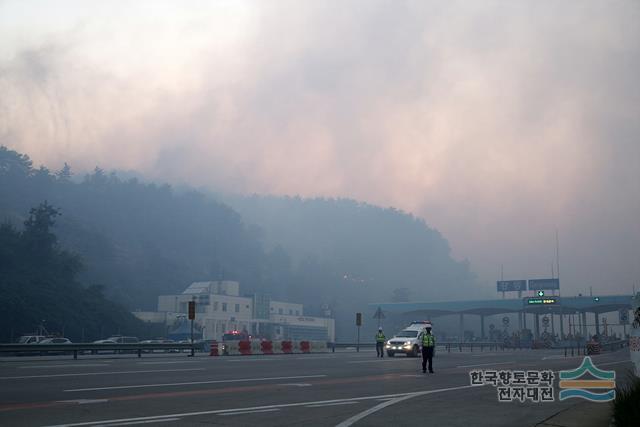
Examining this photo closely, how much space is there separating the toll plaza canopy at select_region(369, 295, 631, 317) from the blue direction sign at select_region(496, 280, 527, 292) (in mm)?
6937

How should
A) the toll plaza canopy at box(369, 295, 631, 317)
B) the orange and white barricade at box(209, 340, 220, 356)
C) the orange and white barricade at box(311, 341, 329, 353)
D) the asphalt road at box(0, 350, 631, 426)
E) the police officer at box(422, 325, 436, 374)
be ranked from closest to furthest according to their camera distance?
the asphalt road at box(0, 350, 631, 426) → the police officer at box(422, 325, 436, 374) → the orange and white barricade at box(209, 340, 220, 356) → the orange and white barricade at box(311, 341, 329, 353) → the toll plaza canopy at box(369, 295, 631, 317)

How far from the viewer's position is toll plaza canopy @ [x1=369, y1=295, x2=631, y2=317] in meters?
93.0

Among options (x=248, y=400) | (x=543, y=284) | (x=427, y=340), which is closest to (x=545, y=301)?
(x=543, y=284)

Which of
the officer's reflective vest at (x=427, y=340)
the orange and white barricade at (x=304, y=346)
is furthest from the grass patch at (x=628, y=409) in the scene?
the orange and white barricade at (x=304, y=346)

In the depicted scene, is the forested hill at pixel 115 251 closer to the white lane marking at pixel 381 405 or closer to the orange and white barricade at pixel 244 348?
the orange and white barricade at pixel 244 348

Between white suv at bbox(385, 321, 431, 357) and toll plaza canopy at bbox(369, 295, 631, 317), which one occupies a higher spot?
toll plaza canopy at bbox(369, 295, 631, 317)

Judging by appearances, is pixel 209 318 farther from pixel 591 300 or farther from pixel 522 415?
pixel 522 415

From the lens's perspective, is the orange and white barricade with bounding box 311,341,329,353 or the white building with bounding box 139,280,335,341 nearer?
the orange and white barricade with bounding box 311,341,329,353

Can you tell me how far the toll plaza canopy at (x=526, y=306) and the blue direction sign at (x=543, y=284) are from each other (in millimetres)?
9764

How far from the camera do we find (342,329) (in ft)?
586

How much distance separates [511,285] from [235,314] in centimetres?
5186

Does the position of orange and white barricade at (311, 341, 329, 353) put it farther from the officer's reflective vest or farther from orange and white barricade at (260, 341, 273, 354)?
the officer's reflective vest

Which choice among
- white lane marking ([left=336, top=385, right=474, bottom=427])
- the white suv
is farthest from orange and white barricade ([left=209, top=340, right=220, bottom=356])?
white lane marking ([left=336, top=385, right=474, bottom=427])

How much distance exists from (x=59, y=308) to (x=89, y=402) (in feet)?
241
